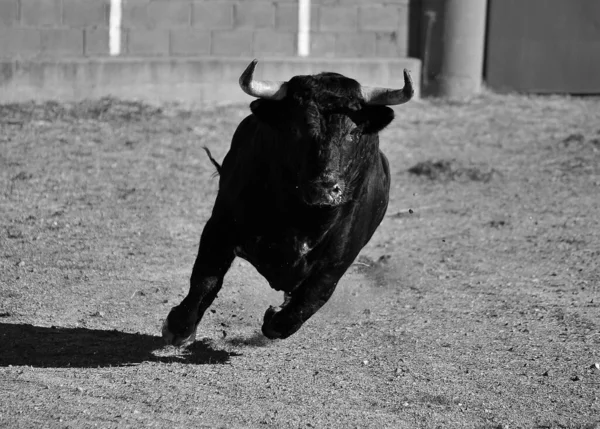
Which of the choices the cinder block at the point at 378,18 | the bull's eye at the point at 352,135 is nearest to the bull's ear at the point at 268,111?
the bull's eye at the point at 352,135

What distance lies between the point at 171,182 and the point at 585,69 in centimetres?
710

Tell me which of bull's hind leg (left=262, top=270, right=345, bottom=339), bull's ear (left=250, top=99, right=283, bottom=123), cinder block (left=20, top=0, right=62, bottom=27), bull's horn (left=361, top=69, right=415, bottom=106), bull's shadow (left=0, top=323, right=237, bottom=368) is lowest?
bull's shadow (left=0, top=323, right=237, bottom=368)

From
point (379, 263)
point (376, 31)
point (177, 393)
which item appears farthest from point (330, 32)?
point (177, 393)

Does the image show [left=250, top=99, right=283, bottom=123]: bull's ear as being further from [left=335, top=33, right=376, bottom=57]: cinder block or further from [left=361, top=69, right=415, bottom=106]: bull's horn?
[left=335, top=33, right=376, bottom=57]: cinder block

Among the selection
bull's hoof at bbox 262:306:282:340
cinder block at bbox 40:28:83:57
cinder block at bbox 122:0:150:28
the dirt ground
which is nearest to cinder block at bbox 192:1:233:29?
cinder block at bbox 122:0:150:28

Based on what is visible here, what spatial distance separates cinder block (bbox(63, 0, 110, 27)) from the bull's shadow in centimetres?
643

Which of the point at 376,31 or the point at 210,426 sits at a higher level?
the point at 376,31

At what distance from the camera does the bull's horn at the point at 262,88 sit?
5586mm

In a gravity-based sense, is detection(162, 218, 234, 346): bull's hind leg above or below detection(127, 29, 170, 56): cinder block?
below

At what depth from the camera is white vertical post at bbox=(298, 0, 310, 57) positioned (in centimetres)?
1344

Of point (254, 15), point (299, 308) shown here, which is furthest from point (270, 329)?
point (254, 15)

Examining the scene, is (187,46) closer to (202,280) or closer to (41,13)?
(41,13)

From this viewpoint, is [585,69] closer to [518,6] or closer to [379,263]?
[518,6]

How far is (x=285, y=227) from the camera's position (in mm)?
5738
